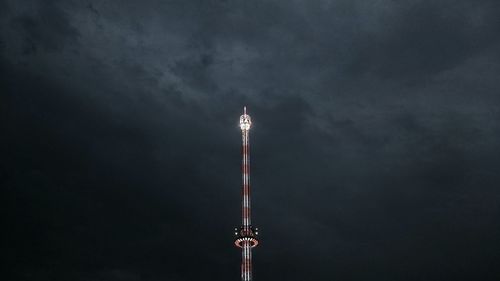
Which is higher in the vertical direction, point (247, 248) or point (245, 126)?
point (245, 126)

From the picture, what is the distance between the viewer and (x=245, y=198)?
15750 cm

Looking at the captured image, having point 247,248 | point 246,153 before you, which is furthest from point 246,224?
point 246,153

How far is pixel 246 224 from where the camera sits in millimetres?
156750

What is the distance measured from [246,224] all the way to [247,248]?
5069 mm

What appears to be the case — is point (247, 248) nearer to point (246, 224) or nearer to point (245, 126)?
point (246, 224)

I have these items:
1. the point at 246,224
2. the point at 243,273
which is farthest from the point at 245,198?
the point at 243,273

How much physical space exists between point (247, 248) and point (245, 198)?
1055cm

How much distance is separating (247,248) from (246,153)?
2074cm

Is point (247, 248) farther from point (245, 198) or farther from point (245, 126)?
point (245, 126)

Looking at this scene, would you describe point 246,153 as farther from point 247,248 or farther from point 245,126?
point 247,248

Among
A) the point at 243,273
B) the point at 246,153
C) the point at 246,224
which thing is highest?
the point at 246,153

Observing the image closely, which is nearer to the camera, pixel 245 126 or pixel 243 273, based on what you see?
pixel 243 273

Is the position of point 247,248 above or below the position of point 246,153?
below

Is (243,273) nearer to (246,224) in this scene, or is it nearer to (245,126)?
(246,224)
